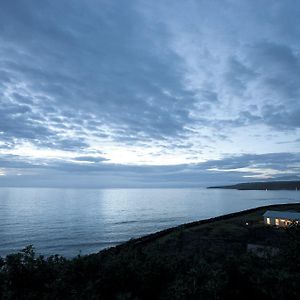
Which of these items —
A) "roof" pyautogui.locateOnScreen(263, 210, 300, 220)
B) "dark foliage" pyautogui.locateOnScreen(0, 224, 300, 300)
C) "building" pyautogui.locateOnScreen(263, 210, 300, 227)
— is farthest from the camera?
"building" pyautogui.locateOnScreen(263, 210, 300, 227)

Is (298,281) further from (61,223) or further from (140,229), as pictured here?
(61,223)

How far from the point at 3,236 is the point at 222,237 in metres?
45.3

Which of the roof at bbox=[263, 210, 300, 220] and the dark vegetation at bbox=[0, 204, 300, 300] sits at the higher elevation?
the dark vegetation at bbox=[0, 204, 300, 300]

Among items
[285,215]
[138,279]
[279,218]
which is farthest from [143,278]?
[285,215]

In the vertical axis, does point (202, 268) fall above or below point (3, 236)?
above

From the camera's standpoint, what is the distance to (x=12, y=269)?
9.88 meters

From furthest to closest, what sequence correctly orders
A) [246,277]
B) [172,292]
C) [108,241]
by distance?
[108,241] → [246,277] → [172,292]

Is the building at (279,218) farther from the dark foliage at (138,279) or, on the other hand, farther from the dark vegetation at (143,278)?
the dark foliage at (138,279)

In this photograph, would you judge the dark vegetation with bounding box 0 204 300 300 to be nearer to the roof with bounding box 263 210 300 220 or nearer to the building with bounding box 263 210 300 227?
the roof with bounding box 263 210 300 220

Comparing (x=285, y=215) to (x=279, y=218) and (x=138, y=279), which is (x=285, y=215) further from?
(x=138, y=279)

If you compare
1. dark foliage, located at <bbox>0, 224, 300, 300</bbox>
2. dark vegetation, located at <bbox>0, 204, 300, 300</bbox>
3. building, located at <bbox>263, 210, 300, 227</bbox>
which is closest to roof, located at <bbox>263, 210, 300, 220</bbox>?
building, located at <bbox>263, 210, 300, 227</bbox>

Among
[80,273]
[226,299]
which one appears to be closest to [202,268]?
[226,299]

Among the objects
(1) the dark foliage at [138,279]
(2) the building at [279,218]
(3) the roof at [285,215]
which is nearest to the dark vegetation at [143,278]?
(1) the dark foliage at [138,279]

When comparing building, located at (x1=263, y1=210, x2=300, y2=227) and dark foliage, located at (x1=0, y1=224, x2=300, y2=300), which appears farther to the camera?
building, located at (x1=263, y1=210, x2=300, y2=227)
